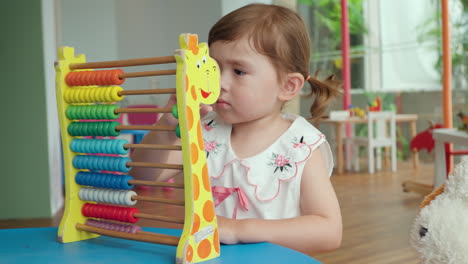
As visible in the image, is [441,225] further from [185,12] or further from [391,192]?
[185,12]

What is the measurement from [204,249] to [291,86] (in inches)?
19.5

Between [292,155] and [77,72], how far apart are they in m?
0.44

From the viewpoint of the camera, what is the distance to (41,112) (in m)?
4.22

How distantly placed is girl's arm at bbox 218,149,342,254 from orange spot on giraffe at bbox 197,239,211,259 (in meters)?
0.08

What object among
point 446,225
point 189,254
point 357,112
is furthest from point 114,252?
point 357,112

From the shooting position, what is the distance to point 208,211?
2.84 ft

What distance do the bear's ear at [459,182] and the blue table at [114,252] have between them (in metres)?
0.22

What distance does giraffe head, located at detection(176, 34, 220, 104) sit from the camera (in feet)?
2.71

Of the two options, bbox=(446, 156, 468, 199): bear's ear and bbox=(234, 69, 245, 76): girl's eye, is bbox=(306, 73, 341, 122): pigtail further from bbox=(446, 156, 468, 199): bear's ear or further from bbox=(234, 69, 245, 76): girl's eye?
bbox=(446, 156, 468, 199): bear's ear

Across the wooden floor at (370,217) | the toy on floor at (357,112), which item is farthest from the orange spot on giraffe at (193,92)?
the toy on floor at (357,112)

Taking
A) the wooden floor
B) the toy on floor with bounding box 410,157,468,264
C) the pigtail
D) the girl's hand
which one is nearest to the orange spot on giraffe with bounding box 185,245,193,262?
the girl's hand

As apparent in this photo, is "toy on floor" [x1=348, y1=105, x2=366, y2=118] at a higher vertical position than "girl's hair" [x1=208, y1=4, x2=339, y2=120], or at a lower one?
lower

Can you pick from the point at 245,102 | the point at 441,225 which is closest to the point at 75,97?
the point at 245,102

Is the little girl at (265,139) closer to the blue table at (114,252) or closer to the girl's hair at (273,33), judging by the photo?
the girl's hair at (273,33)
